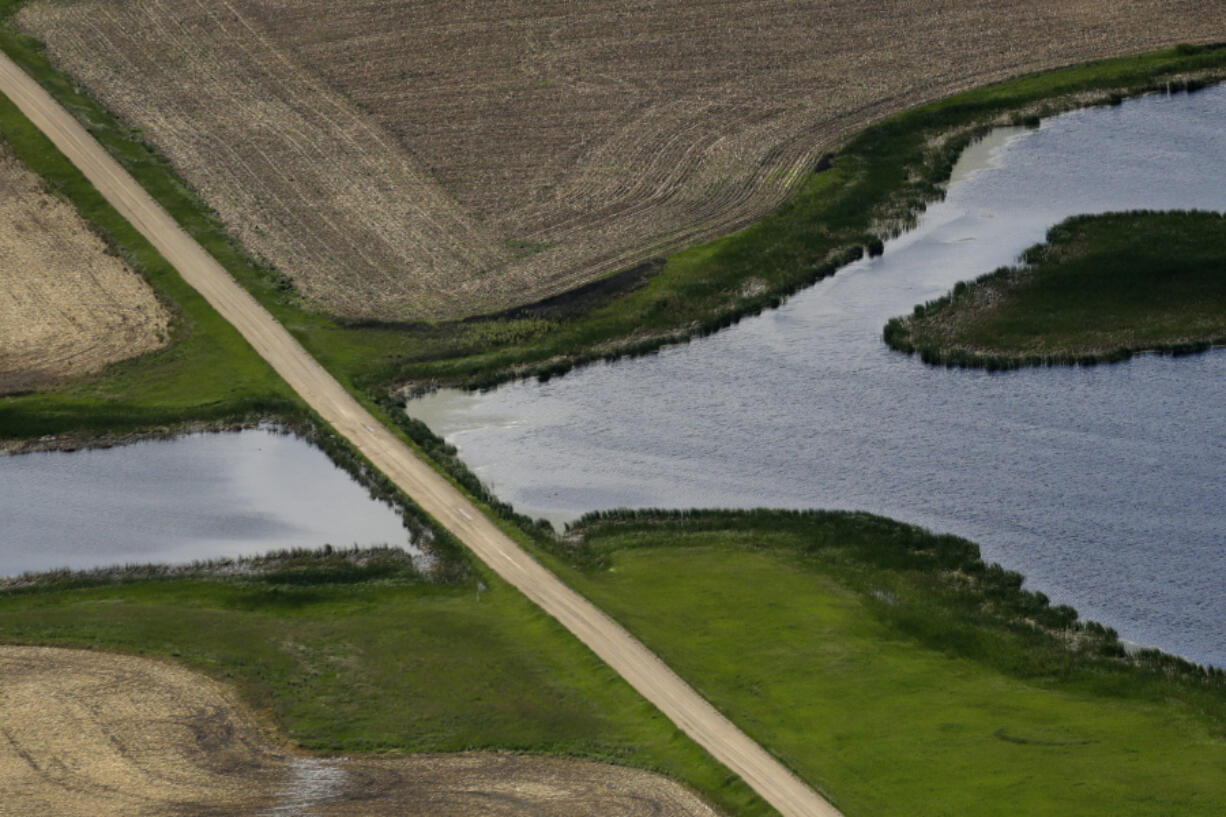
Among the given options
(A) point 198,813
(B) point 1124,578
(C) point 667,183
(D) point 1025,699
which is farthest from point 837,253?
(A) point 198,813

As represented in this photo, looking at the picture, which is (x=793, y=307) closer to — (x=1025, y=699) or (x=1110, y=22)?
(x=1025, y=699)

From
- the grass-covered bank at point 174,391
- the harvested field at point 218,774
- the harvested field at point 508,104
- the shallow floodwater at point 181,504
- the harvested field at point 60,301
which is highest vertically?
the harvested field at point 508,104

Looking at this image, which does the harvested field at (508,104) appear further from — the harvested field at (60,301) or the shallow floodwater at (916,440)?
the shallow floodwater at (916,440)

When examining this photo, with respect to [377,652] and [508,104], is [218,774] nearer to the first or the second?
[377,652]

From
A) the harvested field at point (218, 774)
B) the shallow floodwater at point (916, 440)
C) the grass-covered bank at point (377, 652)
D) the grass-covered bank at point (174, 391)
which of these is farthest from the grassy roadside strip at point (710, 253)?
the harvested field at point (218, 774)

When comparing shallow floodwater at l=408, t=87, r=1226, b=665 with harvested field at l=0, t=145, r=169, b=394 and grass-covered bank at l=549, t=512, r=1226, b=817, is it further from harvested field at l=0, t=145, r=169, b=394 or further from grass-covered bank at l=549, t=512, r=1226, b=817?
harvested field at l=0, t=145, r=169, b=394

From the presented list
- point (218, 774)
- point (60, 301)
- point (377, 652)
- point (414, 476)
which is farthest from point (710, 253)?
point (218, 774)

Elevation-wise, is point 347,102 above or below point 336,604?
above
